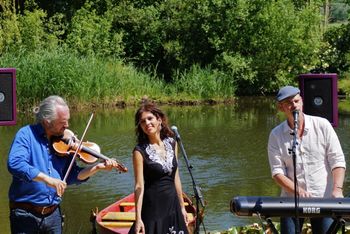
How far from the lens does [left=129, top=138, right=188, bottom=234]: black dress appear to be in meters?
5.02

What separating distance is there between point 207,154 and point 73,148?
33.9 ft

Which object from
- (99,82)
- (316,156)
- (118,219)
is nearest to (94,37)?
(99,82)

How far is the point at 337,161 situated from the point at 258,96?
23.1m

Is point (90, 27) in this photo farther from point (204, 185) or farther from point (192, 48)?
point (204, 185)

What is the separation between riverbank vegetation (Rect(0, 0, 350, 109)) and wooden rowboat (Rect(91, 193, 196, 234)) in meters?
14.9

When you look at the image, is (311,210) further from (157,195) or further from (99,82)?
(99,82)

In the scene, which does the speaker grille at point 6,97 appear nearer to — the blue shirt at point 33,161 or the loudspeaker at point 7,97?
the loudspeaker at point 7,97

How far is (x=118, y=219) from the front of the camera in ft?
26.7

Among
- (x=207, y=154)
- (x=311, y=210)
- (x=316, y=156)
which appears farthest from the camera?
(x=207, y=154)

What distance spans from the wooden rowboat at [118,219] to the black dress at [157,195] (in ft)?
8.52

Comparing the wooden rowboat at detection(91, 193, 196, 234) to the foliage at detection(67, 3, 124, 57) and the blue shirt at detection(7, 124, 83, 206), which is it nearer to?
the blue shirt at detection(7, 124, 83, 206)

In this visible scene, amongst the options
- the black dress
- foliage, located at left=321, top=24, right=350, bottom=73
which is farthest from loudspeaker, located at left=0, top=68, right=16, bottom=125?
foliage, located at left=321, top=24, right=350, bottom=73

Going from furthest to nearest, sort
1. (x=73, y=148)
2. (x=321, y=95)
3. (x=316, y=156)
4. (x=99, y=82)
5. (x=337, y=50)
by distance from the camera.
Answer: (x=337, y=50) → (x=99, y=82) → (x=321, y=95) → (x=316, y=156) → (x=73, y=148)

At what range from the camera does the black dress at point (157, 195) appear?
5023mm
